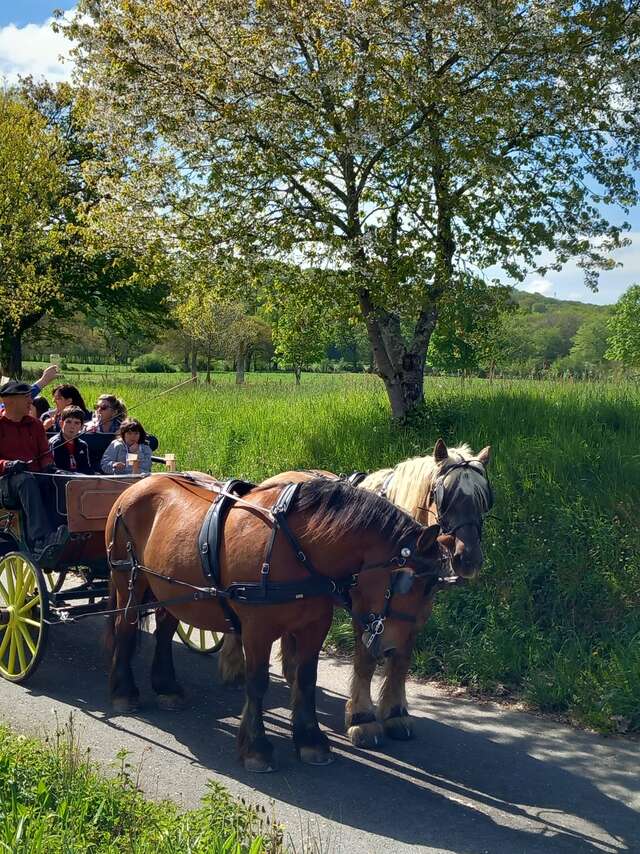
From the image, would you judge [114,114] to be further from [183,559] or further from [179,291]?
[183,559]

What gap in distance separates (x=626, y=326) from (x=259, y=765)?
227 feet

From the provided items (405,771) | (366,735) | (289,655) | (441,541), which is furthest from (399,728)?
(441,541)

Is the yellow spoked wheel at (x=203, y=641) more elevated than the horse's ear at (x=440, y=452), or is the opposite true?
the horse's ear at (x=440, y=452)

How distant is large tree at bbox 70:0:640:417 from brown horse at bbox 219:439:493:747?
14.3 feet

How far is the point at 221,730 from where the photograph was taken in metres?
5.54

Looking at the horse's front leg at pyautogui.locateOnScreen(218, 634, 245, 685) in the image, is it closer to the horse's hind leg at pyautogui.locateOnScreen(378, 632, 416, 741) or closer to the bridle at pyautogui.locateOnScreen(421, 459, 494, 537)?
the horse's hind leg at pyautogui.locateOnScreen(378, 632, 416, 741)

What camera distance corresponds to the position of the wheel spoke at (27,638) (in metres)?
6.22

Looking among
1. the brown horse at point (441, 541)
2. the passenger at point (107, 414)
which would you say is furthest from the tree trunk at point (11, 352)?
the brown horse at point (441, 541)

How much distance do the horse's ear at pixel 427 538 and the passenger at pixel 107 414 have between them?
4.74 metres

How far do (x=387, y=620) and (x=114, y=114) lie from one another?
8.12m

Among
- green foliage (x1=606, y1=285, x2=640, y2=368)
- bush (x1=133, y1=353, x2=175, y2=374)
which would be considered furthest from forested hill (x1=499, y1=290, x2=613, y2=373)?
bush (x1=133, y1=353, x2=175, y2=374)

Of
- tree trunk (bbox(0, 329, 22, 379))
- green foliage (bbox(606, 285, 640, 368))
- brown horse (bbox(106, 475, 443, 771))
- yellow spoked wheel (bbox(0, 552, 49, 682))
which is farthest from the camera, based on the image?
green foliage (bbox(606, 285, 640, 368))

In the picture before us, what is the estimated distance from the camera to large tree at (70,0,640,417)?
29.7ft

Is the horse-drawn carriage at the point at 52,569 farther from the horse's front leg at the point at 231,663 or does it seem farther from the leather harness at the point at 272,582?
the leather harness at the point at 272,582
